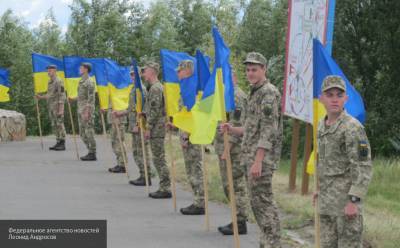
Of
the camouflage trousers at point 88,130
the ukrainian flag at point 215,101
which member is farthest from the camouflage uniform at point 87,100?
the ukrainian flag at point 215,101

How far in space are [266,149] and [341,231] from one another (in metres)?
1.33

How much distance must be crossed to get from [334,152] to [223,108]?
1.74 metres

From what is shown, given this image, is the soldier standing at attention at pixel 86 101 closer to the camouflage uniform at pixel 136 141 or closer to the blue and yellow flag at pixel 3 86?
the camouflage uniform at pixel 136 141

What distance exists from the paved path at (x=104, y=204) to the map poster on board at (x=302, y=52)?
6.43ft

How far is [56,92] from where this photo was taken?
657 inches

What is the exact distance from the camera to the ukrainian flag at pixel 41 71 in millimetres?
17406

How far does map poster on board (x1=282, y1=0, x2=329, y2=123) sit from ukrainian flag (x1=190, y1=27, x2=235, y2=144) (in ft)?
8.80

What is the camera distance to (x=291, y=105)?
10344 millimetres

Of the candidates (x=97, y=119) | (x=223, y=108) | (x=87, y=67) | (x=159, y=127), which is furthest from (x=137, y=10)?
(x=223, y=108)

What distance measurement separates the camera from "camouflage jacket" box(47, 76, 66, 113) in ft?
54.5

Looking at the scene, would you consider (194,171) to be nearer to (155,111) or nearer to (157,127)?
(157,127)

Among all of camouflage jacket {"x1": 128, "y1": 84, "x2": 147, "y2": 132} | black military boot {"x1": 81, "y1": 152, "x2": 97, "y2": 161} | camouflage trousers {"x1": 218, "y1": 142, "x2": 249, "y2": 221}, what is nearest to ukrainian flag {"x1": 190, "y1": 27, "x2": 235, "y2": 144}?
camouflage trousers {"x1": 218, "y1": 142, "x2": 249, "y2": 221}

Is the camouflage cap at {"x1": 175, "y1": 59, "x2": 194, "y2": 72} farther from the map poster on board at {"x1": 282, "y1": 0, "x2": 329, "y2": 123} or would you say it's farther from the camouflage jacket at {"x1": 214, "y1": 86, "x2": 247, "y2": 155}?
the map poster on board at {"x1": 282, "y1": 0, "x2": 329, "y2": 123}

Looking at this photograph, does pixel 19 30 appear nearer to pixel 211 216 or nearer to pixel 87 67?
pixel 87 67
